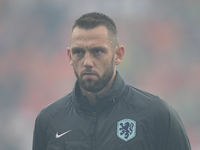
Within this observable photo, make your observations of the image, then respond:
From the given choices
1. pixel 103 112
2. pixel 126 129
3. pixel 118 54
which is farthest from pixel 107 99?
pixel 118 54

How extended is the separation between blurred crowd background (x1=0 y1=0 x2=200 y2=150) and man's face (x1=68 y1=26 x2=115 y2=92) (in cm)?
773

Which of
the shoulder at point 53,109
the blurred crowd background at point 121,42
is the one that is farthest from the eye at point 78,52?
the blurred crowd background at point 121,42

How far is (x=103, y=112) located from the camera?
1960mm

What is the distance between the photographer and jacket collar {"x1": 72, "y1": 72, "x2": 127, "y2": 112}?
1946mm

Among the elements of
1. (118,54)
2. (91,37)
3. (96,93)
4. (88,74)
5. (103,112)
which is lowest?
(103,112)

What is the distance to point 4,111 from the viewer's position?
967 centimetres

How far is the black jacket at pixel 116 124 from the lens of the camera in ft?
6.08

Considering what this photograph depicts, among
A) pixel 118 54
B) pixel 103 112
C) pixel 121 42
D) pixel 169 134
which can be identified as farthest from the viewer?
pixel 121 42

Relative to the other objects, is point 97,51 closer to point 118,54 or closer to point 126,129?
point 118,54

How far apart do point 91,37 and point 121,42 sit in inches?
362

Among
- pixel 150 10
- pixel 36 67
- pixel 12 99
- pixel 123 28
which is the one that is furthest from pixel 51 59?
pixel 150 10

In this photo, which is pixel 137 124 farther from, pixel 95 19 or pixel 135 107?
pixel 95 19

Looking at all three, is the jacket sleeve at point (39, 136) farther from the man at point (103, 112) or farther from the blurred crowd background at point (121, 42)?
the blurred crowd background at point (121, 42)

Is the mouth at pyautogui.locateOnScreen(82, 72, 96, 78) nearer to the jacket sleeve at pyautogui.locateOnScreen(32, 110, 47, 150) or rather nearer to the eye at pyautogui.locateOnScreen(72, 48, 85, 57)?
the eye at pyautogui.locateOnScreen(72, 48, 85, 57)
